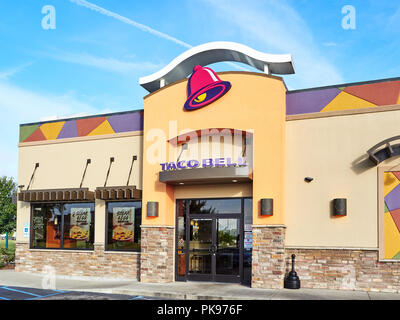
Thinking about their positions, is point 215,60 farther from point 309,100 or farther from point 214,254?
point 214,254

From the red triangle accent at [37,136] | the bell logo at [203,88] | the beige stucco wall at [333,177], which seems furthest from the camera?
the red triangle accent at [37,136]

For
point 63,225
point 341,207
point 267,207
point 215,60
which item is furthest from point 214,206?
point 63,225

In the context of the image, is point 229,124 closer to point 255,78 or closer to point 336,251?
point 255,78

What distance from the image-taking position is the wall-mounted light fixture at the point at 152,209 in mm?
16219

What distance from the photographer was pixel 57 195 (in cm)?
1827

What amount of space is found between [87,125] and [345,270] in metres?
11.6

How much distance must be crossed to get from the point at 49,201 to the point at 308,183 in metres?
11.0

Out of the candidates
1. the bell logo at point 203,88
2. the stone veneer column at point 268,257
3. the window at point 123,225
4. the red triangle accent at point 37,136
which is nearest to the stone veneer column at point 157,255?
the window at point 123,225

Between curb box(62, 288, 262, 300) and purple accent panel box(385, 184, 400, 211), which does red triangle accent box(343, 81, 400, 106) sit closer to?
purple accent panel box(385, 184, 400, 211)

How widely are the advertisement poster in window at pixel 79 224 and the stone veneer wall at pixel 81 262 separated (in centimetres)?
65

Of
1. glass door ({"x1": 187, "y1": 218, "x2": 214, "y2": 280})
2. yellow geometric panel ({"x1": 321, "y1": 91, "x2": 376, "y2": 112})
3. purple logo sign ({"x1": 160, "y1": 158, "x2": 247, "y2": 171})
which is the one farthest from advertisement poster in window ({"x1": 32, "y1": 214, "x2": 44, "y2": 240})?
yellow geometric panel ({"x1": 321, "y1": 91, "x2": 376, "y2": 112})

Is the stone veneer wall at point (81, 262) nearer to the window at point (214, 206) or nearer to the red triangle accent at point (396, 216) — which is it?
the window at point (214, 206)
